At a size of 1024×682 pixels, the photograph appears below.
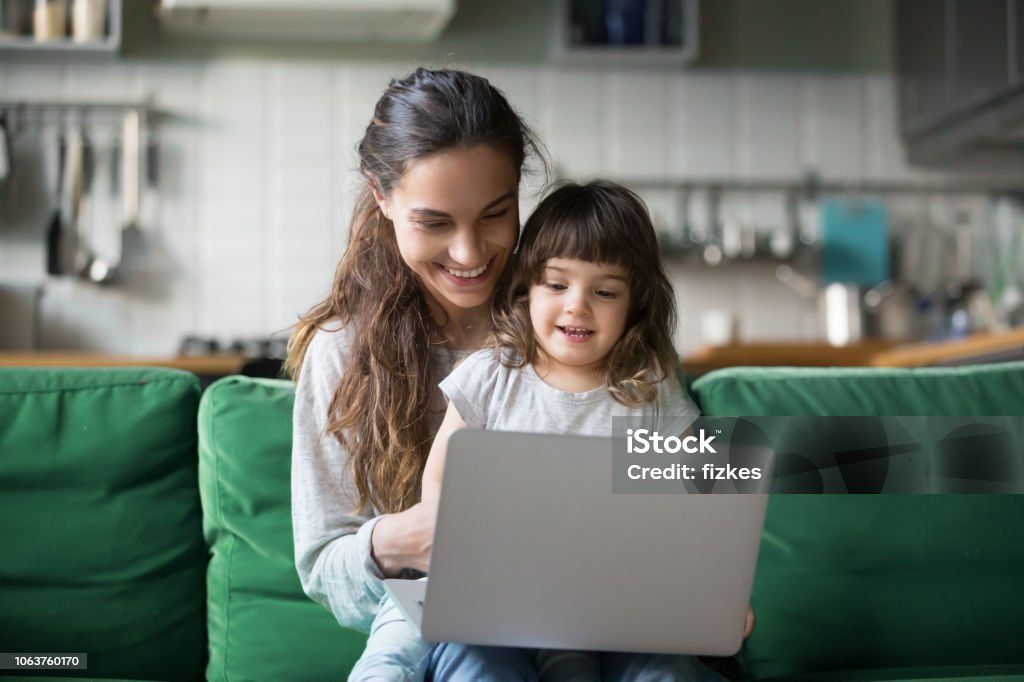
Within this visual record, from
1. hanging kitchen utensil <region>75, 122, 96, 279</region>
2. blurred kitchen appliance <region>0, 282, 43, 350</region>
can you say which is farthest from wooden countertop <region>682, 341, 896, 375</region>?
blurred kitchen appliance <region>0, 282, 43, 350</region>

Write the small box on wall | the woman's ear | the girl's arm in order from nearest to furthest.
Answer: the girl's arm → the woman's ear → the small box on wall

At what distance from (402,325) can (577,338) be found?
24 cm

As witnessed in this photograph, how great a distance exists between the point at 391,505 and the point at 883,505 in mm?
694

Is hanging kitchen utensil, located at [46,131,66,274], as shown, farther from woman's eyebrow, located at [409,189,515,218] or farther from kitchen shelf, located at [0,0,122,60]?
woman's eyebrow, located at [409,189,515,218]

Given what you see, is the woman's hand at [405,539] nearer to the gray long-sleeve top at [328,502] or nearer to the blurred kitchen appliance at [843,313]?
the gray long-sleeve top at [328,502]

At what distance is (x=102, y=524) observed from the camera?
1.67 meters

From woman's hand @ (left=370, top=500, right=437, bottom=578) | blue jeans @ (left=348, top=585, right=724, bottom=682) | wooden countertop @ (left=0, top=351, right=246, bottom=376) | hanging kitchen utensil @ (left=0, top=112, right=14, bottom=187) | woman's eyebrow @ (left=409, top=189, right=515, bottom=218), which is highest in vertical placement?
hanging kitchen utensil @ (left=0, top=112, right=14, bottom=187)

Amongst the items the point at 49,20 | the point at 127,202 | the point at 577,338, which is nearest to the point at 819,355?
the point at 127,202

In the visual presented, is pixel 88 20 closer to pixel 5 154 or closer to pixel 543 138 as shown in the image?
pixel 5 154

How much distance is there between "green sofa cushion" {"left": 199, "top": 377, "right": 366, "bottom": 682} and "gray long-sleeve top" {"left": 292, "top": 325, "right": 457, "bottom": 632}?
0.57 ft

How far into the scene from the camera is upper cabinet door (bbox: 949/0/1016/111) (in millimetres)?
3701

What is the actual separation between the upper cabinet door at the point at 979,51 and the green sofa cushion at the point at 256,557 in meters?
2.80

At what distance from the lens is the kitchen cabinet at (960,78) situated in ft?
12.1

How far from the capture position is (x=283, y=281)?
4273mm
